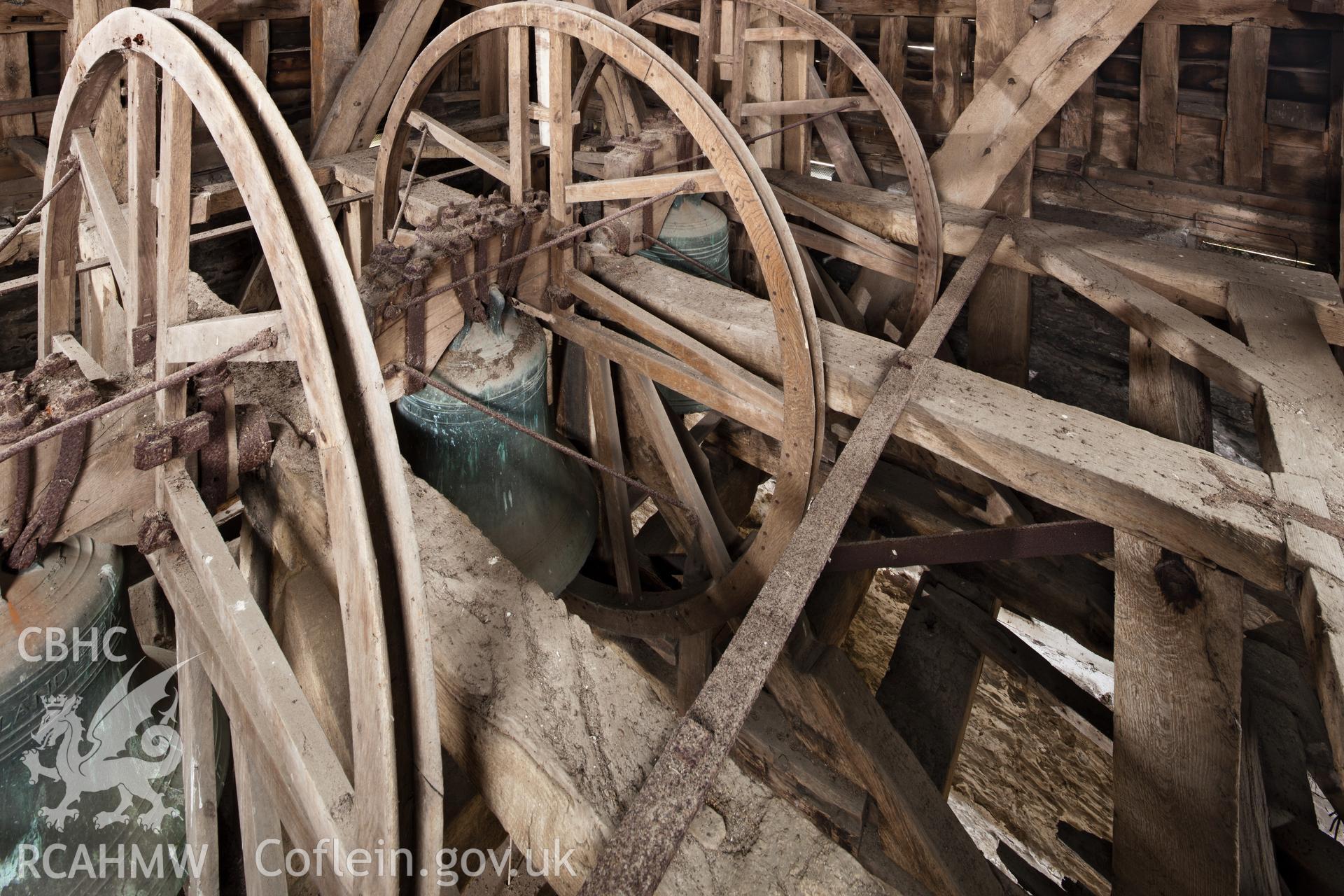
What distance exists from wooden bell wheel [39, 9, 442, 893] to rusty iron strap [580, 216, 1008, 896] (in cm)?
29

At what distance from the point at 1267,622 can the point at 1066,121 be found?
259 cm

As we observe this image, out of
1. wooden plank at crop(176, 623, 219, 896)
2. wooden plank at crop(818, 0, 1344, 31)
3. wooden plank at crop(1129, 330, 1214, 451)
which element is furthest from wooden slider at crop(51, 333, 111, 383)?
wooden plank at crop(818, 0, 1344, 31)

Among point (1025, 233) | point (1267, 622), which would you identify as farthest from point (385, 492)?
point (1267, 622)

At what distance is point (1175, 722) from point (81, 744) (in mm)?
2403

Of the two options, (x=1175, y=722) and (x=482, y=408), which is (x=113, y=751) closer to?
(x=482, y=408)

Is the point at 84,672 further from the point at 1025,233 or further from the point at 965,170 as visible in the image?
the point at 965,170

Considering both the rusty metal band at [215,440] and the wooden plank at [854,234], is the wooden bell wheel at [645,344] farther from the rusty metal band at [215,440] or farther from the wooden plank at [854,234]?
the rusty metal band at [215,440]

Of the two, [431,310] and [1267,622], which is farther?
[1267,622]

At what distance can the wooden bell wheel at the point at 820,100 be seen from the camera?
3252mm

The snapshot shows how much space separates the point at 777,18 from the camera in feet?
13.4

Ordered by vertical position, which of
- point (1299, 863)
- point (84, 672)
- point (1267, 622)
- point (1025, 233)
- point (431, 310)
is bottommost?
point (1299, 863)

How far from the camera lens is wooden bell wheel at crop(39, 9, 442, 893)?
112cm

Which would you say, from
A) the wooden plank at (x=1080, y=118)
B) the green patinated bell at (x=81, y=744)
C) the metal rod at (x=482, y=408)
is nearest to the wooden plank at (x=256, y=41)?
the metal rod at (x=482, y=408)

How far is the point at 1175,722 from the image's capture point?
6.62 feet
